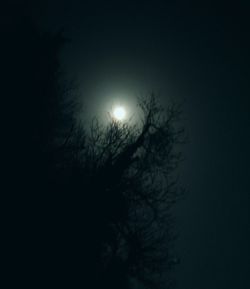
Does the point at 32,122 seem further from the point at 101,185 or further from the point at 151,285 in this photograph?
the point at 151,285

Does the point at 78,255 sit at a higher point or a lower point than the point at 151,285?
lower

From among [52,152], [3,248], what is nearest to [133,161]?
[52,152]

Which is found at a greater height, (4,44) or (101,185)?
(4,44)


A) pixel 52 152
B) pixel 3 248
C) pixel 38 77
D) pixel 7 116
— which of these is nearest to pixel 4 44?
pixel 38 77

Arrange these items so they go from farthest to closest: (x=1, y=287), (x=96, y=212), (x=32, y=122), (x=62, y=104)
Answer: (x=62, y=104), (x=32, y=122), (x=96, y=212), (x=1, y=287)

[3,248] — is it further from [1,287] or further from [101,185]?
[101,185]

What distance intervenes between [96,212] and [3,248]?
4154mm

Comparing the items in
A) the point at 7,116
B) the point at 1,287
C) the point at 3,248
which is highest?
the point at 7,116

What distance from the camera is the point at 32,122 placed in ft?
62.7

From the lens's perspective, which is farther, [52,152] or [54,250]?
[52,152]

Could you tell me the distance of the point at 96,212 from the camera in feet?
58.8

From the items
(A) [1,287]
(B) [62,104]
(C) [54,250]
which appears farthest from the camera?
(B) [62,104]

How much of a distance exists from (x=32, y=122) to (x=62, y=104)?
3276 mm

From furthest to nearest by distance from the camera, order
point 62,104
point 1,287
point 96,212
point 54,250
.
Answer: point 62,104 → point 96,212 → point 54,250 → point 1,287
